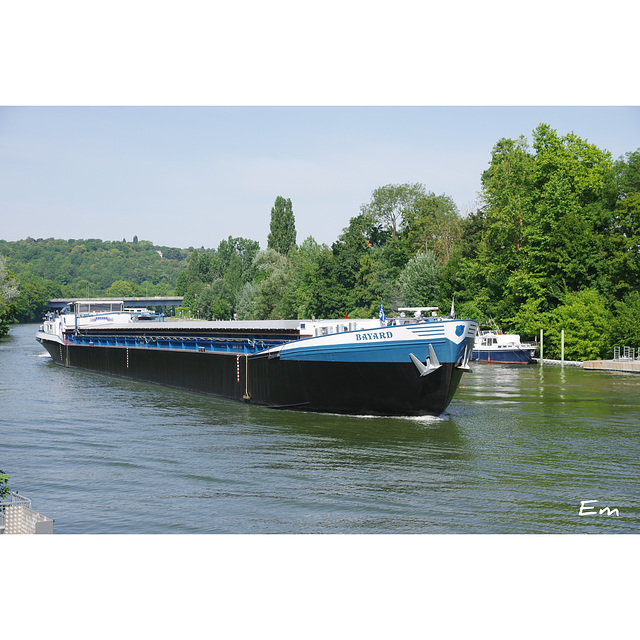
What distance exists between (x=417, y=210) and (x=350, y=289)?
41.2ft

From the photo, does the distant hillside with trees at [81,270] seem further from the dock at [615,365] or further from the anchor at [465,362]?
the anchor at [465,362]

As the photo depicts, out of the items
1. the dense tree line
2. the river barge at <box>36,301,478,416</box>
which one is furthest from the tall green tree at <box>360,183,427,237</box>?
the river barge at <box>36,301,478,416</box>

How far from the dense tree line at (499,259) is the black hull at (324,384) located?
2773cm

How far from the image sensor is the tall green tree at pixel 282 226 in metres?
107

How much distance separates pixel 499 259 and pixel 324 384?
4021cm

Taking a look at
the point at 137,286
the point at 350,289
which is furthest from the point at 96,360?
the point at 137,286

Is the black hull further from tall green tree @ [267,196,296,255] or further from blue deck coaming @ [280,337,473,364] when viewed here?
tall green tree @ [267,196,296,255]

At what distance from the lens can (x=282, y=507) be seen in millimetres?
13984

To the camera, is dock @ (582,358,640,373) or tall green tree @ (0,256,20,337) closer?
dock @ (582,358,640,373)

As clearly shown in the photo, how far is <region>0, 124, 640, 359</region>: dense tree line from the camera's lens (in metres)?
49.9

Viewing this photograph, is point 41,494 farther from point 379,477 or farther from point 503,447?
point 503,447

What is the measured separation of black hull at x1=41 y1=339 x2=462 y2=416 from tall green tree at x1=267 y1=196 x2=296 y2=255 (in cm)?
7467

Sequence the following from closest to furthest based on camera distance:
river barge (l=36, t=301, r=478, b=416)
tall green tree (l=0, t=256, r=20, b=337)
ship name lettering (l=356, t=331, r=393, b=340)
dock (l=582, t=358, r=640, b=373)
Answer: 1. river barge (l=36, t=301, r=478, b=416)
2. ship name lettering (l=356, t=331, r=393, b=340)
3. dock (l=582, t=358, r=640, b=373)
4. tall green tree (l=0, t=256, r=20, b=337)
